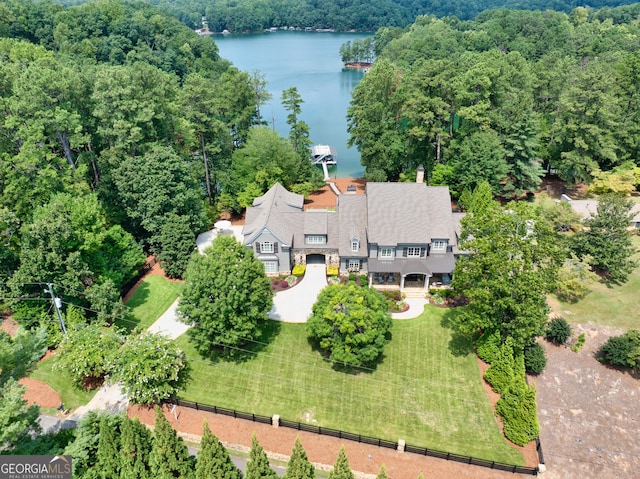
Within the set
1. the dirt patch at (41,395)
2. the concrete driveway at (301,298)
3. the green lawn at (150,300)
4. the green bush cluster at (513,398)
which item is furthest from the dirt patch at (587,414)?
the dirt patch at (41,395)

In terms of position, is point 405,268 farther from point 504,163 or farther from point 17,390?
point 17,390

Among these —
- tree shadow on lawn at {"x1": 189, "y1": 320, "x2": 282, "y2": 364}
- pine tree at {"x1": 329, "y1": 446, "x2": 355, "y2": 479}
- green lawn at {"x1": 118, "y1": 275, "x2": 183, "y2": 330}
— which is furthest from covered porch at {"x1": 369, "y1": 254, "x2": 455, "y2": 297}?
pine tree at {"x1": 329, "y1": 446, "x2": 355, "y2": 479}

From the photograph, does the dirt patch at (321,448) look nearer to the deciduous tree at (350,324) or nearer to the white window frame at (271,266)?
the deciduous tree at (350,324)

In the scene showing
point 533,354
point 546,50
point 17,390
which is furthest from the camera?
point 546,50

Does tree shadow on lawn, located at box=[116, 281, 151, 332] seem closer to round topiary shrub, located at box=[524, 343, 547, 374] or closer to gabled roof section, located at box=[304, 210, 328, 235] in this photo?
gabled roof section, located at box=[304, 210, 328, 235]

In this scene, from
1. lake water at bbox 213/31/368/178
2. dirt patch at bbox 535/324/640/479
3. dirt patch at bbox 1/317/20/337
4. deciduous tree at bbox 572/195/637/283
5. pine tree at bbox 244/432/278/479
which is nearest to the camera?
pine tree at bbox 244/432/278/479

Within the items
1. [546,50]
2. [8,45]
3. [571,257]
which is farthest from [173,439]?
[546,50]
